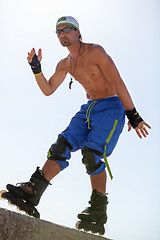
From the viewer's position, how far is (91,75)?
510cm

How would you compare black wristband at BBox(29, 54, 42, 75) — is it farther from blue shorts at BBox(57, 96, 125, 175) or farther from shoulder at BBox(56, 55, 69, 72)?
blue shorts at BBox(57, 96, 125, 175)

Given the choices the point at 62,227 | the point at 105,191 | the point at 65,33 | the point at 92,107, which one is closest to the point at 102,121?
the point at 92,107

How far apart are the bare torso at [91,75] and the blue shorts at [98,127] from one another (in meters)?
0.13

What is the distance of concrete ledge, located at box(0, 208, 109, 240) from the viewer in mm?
2838

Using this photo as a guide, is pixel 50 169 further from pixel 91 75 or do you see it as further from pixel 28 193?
pixel 91 75

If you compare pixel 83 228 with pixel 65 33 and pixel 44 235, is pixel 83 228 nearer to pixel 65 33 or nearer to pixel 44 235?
pixel 44 235

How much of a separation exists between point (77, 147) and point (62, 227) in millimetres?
1709

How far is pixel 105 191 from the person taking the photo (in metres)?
4.95

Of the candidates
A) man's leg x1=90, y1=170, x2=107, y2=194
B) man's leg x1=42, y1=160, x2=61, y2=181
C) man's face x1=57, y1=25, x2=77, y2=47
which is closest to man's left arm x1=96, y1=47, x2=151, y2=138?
man's face x1=57, y1=25, x2=77, y2=47

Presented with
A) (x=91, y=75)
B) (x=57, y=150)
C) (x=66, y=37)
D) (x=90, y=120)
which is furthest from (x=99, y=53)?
(x=57, y=150)

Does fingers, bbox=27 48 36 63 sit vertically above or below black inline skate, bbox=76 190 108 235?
above

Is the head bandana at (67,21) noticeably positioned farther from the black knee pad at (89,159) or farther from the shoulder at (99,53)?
the black knee pad at (89,159)

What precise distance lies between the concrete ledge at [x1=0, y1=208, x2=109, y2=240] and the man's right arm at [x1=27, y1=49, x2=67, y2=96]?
255 cm

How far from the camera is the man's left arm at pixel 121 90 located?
4.93m
